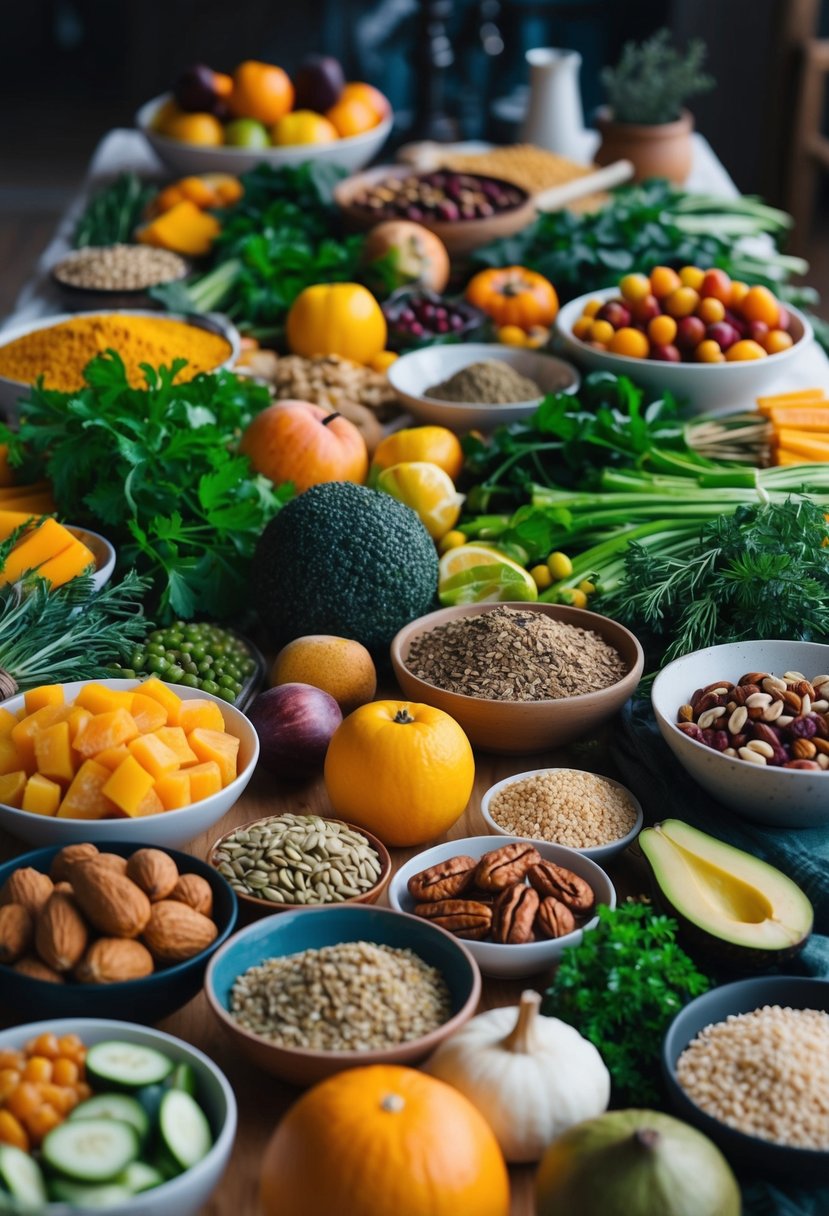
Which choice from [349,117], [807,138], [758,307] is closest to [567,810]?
[758,307]

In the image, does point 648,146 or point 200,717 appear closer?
point 200,717

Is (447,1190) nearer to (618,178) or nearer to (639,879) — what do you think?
(639,879)

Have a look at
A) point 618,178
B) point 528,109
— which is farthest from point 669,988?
point 528,109

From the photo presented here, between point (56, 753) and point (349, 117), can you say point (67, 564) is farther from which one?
point (349, 117)

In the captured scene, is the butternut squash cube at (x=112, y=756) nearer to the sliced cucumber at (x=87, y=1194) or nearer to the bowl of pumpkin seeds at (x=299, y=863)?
the bowl of pumpkin seeds at (x=299, y=863)

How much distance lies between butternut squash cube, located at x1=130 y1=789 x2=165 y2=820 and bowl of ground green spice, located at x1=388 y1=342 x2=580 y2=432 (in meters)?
1.13

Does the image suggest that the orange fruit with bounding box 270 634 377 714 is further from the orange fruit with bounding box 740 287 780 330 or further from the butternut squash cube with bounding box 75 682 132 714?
the orange fruit with bounding box 740 287 780 330

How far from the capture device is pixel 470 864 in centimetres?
130

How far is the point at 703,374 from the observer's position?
7.58 feet

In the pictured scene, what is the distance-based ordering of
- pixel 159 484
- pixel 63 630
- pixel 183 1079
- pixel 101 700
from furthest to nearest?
pixel 159 484 → pixel 63 630 → pixel 101 700 → pixel 183 1079

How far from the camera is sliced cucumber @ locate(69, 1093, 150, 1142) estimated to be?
963 mm

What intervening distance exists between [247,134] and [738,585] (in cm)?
235

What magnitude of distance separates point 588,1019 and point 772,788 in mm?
366

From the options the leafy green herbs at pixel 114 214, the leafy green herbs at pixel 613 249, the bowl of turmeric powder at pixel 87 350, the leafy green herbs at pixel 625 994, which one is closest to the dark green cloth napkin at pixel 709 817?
the leafy green herbs at pixel 625 994
